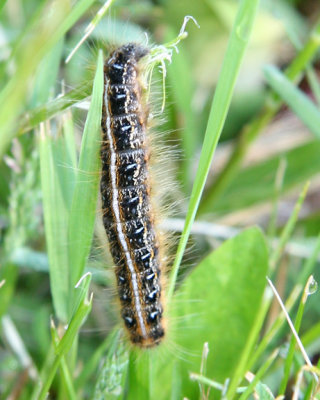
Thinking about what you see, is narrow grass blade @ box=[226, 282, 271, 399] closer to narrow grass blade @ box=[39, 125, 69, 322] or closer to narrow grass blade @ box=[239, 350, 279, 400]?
narrow grass blade @ box=[239, 350, 279, 400]

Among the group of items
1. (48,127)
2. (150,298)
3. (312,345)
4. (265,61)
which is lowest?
(312,345)

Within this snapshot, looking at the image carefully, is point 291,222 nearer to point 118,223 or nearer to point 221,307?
point 221,307

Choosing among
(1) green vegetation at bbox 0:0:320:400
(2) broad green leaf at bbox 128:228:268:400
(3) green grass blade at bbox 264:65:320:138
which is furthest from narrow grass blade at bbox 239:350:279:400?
(3) green grass blade at bbox 264:65:320:138

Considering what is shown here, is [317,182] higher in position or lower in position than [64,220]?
lower

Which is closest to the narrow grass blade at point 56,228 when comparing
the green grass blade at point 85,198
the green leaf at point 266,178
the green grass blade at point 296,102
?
the green grass blade at point 85,198

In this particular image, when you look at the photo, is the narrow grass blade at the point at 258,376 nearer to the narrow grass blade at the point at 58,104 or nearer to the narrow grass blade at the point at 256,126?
the narrow grass blade at the point at 58,104

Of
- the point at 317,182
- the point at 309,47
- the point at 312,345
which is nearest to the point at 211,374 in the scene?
the point at 312,345

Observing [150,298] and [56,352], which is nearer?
[56,352]

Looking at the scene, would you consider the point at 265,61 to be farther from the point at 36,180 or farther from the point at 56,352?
the point at 56,352
